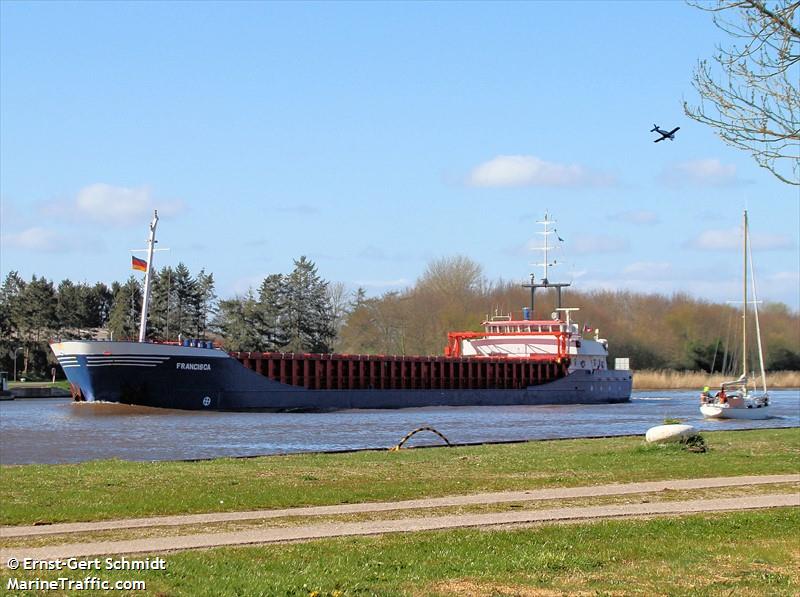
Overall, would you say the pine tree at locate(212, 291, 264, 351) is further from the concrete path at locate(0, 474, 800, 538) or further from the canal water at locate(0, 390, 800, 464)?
the concrete path at locate(0, 474, 800, 538)

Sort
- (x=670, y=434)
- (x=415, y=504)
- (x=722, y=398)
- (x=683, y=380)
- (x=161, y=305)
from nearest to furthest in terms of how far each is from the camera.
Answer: (x=415, y=504)
(x=670, y=434)
(x=722, y=398)
(x=683, y=380)
(x=161, y=305)

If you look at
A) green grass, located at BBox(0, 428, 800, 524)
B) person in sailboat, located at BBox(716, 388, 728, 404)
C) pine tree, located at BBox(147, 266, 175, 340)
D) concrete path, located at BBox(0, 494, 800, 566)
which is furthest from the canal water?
pine tree, located at BBox(147, 266, 175, 340)

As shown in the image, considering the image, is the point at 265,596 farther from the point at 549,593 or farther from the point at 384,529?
the point at 384,529

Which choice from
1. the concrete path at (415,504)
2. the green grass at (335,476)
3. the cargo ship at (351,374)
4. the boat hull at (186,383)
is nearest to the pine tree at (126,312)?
the cargo ship at (351,374)

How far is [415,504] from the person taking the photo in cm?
1473

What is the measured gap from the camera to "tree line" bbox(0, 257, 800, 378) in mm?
96375

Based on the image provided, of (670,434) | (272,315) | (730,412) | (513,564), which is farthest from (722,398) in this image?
(272,315)

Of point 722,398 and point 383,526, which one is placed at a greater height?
point 722,398

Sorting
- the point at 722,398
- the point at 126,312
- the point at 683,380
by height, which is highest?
the point at 126,312

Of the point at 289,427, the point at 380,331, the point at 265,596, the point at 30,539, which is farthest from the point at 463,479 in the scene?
the point at 380,331

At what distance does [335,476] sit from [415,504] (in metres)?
3.58

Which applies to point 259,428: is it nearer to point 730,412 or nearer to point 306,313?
point 730,412

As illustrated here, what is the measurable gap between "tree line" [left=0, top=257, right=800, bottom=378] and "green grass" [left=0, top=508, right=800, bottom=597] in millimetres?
83179

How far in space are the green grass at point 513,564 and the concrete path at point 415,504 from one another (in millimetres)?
2129
